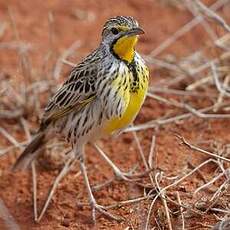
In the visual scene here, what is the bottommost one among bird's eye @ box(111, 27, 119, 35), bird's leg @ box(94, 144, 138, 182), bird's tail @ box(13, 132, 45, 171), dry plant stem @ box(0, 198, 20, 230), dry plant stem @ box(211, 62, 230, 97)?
dry plant stem @ box(0, 198, 20, 230)

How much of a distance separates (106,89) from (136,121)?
1.75 metres

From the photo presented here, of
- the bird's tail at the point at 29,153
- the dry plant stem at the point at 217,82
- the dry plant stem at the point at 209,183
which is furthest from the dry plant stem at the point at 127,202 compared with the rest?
the dry plant stem at the point at 217,82

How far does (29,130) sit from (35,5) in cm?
297

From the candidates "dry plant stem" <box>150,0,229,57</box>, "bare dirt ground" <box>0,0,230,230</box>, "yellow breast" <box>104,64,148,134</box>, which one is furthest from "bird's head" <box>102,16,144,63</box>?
"dry plant stem" <box>150,0,229,57</box>

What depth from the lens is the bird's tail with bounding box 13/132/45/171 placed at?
6469 millimetres

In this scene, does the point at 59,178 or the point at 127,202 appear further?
the point at 59,178

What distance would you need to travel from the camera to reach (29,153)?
6.49 m

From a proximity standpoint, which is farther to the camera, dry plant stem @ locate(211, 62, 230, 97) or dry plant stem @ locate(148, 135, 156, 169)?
dry plant stem @ locate(211, 62, 230, 97)

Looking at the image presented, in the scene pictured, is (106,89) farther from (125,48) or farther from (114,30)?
(114,30)

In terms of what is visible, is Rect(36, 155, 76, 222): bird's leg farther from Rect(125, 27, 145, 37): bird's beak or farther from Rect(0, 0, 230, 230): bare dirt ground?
Rect(125, 27, 145, 37): bird's beak

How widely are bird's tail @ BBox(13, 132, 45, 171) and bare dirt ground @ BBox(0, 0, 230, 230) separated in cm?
15

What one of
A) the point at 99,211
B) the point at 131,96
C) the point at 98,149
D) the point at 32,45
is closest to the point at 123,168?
the point at 98,149

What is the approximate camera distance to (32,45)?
8773 mm

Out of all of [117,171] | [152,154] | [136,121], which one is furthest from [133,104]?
[136,121]
